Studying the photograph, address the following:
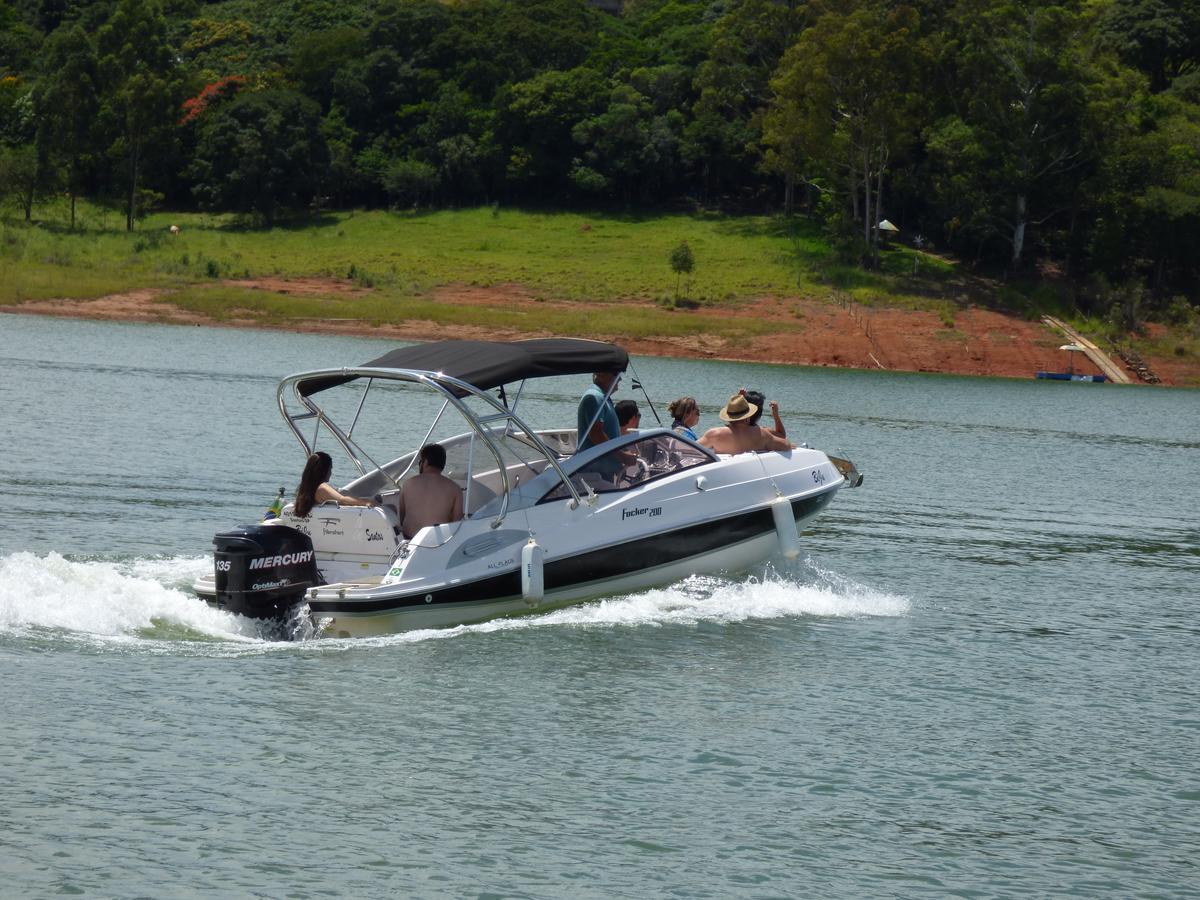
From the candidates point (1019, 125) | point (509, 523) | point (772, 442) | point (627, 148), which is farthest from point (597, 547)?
point (627, 148)

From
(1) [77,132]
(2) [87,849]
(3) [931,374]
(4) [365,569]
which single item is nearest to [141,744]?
(2) [87,849]

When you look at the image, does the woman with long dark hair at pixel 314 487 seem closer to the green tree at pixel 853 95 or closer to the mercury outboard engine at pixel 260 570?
the mercury outboard engine at pixel 260 570

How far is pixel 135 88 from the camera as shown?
8200cm

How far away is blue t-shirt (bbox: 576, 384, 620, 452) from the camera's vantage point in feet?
49.3

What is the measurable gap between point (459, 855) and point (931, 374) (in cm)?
5274

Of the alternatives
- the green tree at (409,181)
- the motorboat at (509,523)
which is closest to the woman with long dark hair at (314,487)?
the motorboat at (509,523)

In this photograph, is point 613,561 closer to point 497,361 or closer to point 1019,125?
point 497,361

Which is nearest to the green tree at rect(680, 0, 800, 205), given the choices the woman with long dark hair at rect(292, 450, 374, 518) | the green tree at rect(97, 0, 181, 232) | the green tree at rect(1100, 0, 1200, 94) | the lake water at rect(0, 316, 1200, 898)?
the green tree at rect(1100, 0, 1200, 94)

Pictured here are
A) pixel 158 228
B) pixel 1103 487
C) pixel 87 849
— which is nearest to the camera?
pixel 87 849

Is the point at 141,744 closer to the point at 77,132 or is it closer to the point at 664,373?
the point at 664,373

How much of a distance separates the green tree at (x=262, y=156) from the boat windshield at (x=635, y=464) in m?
69.7

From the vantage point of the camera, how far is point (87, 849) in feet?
27.5

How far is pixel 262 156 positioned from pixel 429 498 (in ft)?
236

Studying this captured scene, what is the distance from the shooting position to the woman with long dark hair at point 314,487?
13188 millimetres
